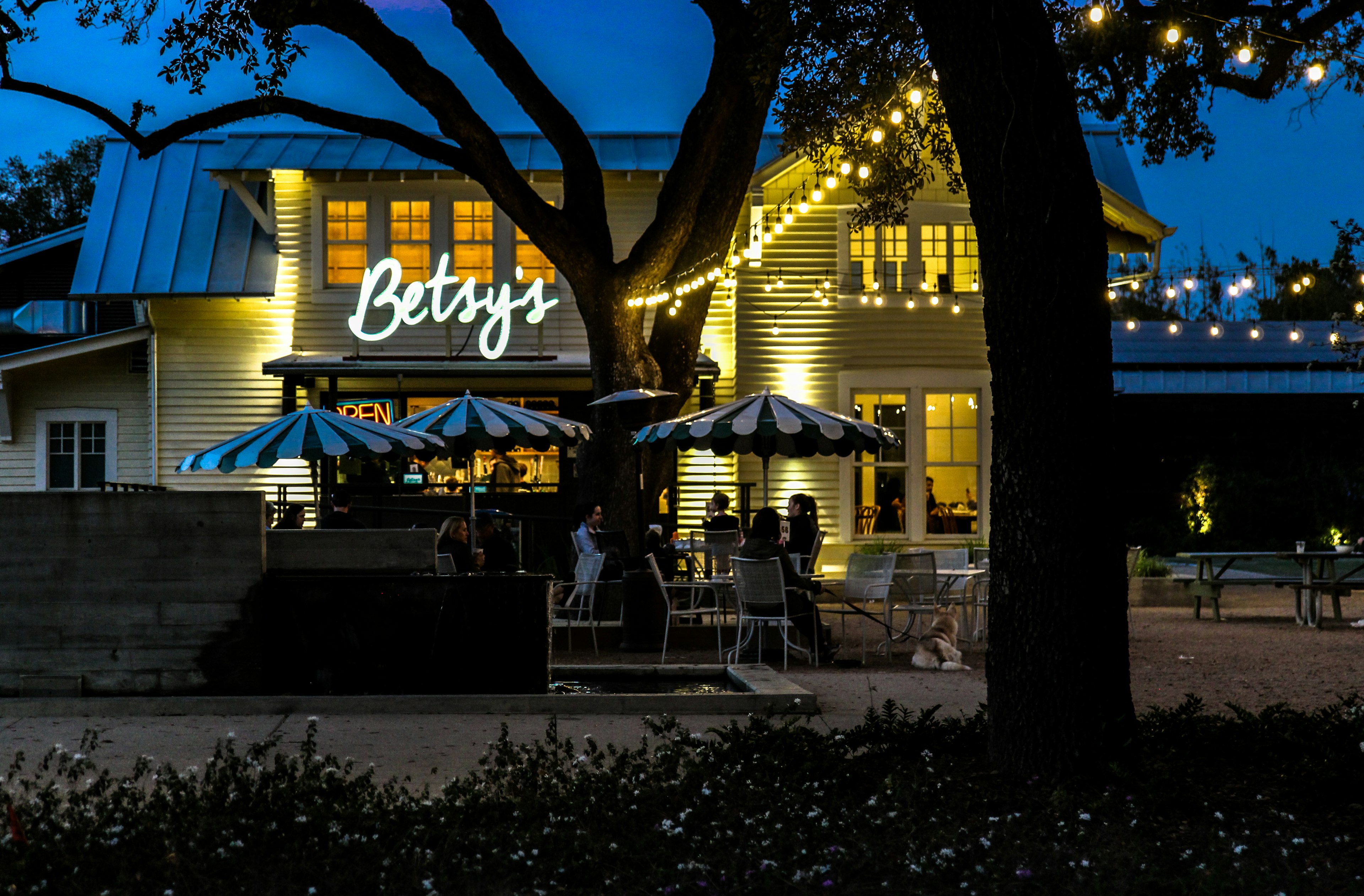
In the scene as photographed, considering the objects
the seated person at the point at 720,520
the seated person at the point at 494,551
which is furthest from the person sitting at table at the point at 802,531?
the seated person at the point at 494,551

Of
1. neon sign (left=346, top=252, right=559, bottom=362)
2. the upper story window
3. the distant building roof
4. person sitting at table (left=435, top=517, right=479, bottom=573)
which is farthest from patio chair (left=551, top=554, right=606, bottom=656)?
the distant building roof

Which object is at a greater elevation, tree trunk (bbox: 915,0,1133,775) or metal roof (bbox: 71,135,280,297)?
metal roof (bbox: 71,135,280,297)

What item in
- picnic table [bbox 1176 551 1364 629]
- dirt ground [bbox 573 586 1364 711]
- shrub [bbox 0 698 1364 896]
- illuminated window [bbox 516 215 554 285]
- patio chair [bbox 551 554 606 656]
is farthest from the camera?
illuminated window [bbox 516 215 554 285]

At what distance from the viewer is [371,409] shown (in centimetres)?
1905

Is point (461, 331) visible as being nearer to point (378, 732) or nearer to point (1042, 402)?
point (378, 732)

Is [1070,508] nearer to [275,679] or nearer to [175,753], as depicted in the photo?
[175,753]

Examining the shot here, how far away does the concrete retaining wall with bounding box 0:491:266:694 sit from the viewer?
336 inches

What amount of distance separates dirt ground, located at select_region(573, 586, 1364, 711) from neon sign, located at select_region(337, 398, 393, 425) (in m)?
7.32

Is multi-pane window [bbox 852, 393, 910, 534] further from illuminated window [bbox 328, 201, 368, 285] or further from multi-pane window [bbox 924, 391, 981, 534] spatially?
illuminated window [bbox 328, 201, 368, 285]

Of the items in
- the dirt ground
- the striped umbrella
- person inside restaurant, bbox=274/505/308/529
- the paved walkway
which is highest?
the striped umbrella

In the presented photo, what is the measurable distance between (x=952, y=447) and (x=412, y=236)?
8.71 meters

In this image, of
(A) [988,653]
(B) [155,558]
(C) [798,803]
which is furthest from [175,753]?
(A) [988,653]

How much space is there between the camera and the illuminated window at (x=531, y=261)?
19.4m

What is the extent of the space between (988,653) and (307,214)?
15542 millimetres
